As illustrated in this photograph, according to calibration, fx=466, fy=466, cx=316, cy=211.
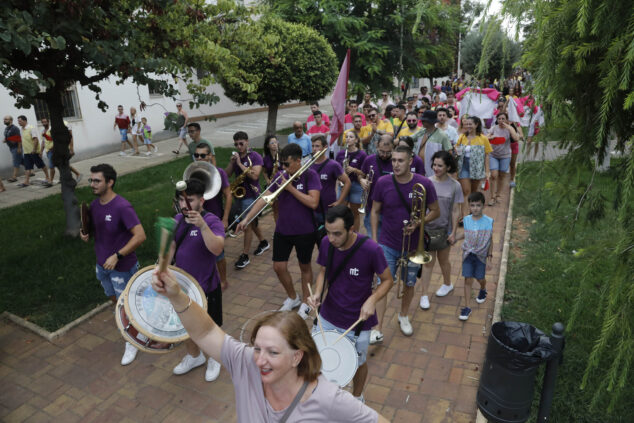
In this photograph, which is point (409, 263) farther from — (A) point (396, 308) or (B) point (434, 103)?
(B) point (434, 103)

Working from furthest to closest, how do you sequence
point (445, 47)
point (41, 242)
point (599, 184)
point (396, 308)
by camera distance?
point (445, 47) < point (41, 242) < point (396, 308) < point (599, 184)

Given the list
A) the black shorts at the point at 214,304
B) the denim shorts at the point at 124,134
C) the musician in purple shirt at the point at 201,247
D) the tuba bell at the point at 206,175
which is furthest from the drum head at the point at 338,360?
the denim shorts at the point at 124,134

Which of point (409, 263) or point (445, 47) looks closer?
point (409, 263)

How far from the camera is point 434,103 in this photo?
61.5ft

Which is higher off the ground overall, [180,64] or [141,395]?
[180,64]

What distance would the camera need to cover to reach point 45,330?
18.9 ft

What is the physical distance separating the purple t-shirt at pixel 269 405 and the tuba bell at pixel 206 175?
12.6 ft

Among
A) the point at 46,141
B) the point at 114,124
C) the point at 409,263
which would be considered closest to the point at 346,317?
the point at 409,263

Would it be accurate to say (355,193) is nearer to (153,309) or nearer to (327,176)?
(327,176)

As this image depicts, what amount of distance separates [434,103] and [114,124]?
12.3 metres

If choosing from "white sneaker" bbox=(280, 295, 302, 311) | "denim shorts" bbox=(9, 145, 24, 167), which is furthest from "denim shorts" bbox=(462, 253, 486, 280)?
"denim shorts" bbox=(9, 145, 24, 167)

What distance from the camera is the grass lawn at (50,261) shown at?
6277 millimetres

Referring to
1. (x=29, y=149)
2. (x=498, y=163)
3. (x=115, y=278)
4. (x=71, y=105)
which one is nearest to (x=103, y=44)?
(x=115, y=278)

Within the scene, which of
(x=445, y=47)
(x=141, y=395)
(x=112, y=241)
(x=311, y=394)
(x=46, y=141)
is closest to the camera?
(x=311, y=394)
